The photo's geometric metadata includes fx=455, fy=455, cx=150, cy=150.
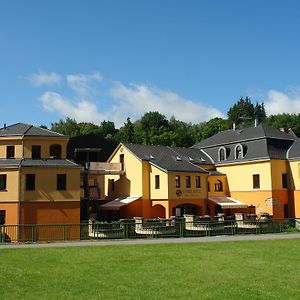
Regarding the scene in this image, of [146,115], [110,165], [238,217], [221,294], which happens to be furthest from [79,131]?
[221,294]

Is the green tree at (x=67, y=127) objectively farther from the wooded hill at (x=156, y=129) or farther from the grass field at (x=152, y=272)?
the grass field at (x=152, y=272)

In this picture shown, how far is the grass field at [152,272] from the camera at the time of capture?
A: 13.3 metres

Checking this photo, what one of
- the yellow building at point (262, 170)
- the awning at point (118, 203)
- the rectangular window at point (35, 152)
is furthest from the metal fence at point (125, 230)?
the yellow building at point (262, 170)

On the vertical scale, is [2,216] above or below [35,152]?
below

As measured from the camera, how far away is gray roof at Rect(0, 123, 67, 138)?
1718 inches

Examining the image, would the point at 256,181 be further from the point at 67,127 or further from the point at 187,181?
the point at 67,127

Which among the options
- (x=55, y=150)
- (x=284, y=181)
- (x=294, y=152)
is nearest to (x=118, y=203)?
(x=55, y=150)

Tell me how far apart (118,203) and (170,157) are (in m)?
7.80

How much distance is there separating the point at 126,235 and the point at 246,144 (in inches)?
1005

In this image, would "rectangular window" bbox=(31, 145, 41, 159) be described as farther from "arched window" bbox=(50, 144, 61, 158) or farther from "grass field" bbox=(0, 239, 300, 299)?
"grass field" bbox=(0, 239, 300, 299)

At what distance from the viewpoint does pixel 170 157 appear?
51062 millimetres

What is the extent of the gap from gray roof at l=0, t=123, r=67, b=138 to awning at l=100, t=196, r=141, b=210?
377 inches

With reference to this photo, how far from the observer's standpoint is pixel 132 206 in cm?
4875

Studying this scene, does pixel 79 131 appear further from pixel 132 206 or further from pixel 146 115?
pixel 132 206
